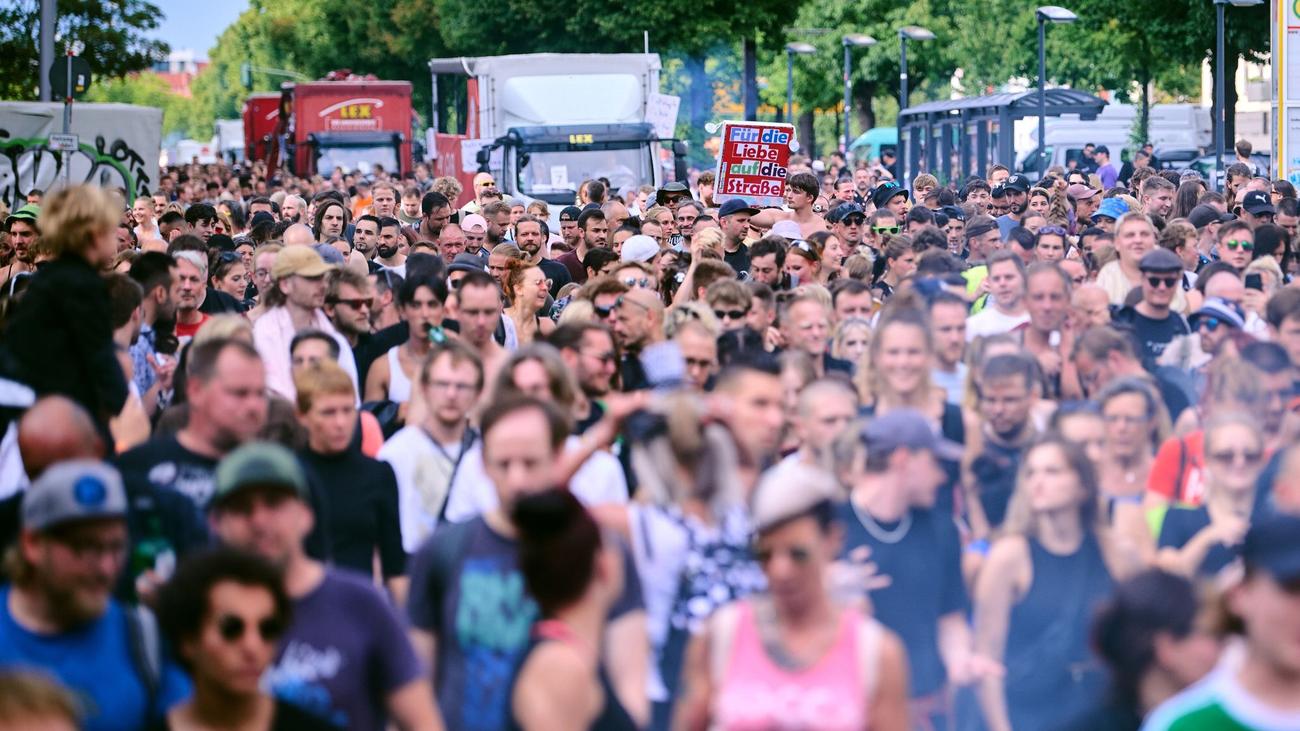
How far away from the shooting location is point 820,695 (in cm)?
448

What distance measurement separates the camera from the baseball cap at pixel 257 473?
520 centimetres

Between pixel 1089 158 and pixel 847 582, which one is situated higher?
pixel 1089 158

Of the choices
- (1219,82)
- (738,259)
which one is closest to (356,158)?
(1219,82)

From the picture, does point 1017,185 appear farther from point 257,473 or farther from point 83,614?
point 83,614

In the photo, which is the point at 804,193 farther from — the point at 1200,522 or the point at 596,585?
the point at 596,585

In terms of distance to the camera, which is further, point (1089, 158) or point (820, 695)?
point (1089, 158)

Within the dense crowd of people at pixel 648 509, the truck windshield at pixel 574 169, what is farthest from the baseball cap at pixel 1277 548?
the truck windshield at pixel 574 169

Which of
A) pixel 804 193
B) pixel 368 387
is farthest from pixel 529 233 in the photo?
pixel 368 387

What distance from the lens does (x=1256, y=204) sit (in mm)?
15320

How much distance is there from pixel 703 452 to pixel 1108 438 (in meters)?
1.95

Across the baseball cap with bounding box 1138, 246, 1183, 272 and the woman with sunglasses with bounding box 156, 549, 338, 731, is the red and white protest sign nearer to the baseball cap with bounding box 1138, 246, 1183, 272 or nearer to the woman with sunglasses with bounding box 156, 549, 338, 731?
the baseball cap with bounding box 1138, 246, 1183, 272

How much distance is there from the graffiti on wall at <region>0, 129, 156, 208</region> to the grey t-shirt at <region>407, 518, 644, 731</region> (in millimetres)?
21750

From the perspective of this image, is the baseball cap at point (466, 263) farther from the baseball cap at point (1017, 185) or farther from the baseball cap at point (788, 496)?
the baseball cap at point (788, 496)

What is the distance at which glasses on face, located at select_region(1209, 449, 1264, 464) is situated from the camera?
21.8ft
